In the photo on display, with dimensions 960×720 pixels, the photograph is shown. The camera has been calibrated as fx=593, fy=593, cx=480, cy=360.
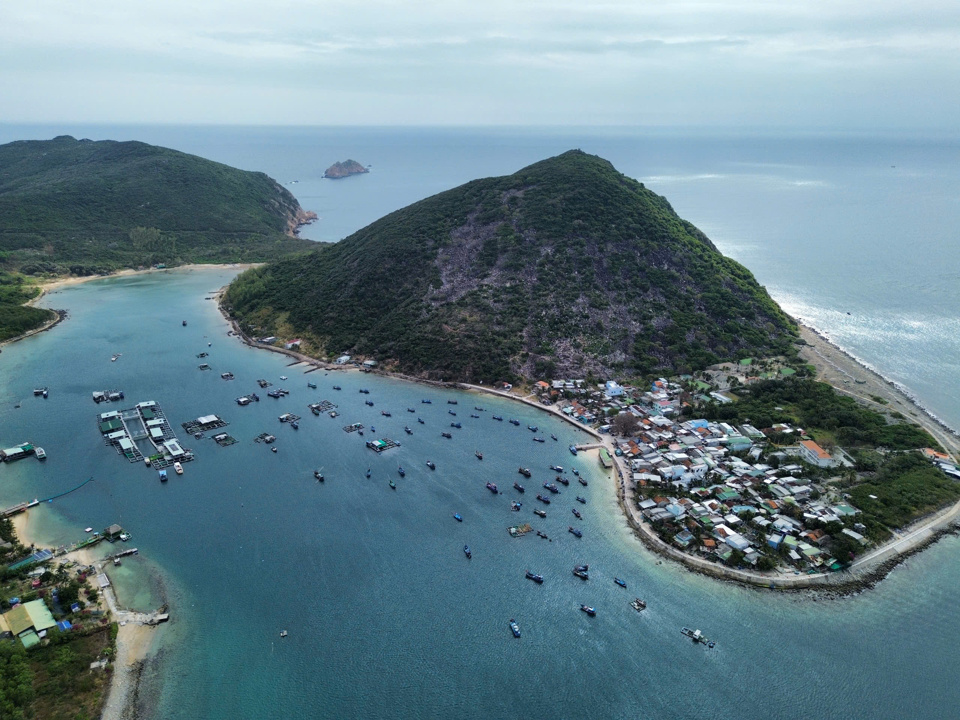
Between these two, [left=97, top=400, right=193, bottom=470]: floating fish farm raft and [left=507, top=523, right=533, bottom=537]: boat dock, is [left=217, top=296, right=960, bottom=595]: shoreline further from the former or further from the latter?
[left=97, top=400, right=193, bottom=470]: floating fish farm raft

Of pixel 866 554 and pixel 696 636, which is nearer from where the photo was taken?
pixel 696 636

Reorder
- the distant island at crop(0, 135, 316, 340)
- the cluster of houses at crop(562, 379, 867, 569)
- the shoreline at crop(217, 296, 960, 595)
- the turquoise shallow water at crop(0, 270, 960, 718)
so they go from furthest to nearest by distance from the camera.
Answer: the distant island at crop(0, 135, 316, 340)
the cluster of houses at crop(562, 379, 867, 569)
the shoreline at crop(217, 296, 960, 595)
the turquoise shallow water at crop(0, 270, 960, 718)

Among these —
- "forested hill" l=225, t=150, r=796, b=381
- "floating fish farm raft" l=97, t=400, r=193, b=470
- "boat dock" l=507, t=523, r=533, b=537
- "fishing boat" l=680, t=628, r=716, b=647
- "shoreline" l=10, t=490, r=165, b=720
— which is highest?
"forested hill" l=225, t=150, r=796, b=381

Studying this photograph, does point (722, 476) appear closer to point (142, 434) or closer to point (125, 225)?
point (142, 434)

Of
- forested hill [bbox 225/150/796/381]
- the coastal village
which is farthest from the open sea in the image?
forested hill [bbox 225/150/796/381]

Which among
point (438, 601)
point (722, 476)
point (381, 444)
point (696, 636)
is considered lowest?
point (696, 636)

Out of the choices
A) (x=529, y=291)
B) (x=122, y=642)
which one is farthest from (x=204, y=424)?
(x=529, y=291)
